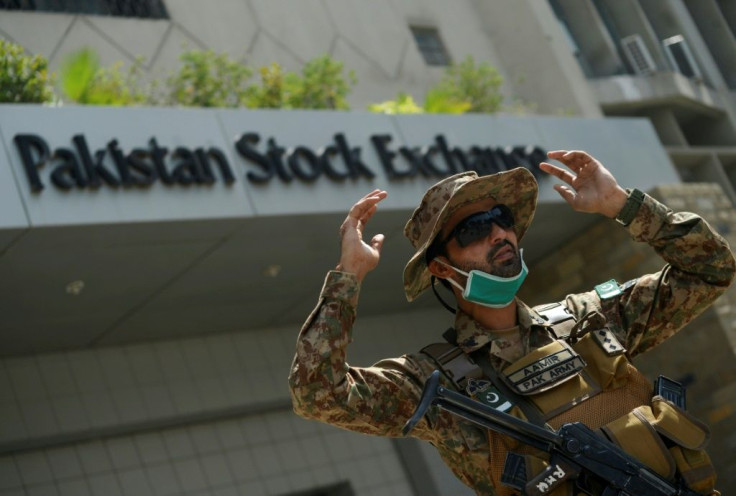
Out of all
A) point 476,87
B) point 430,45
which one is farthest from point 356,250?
point 430,45

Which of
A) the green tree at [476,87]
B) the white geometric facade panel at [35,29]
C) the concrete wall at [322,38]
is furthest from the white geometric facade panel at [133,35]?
the green tree at [476,87]

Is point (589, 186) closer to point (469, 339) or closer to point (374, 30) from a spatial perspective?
point (469, 339)

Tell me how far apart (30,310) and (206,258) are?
1269 mm

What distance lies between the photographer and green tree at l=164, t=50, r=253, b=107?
9945mm

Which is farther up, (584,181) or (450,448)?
(584,181)

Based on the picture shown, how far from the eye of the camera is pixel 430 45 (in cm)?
1377

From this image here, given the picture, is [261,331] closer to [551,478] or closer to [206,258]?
[206,258]

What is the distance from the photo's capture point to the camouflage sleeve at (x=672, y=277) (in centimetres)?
410

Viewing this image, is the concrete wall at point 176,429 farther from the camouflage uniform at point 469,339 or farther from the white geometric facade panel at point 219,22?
the camouflage uniform at point 469,339

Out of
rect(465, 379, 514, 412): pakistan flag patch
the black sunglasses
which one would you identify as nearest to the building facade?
the black sunglasses

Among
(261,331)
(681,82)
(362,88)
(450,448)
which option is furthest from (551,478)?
(681,82)

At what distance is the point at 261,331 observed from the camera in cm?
1070

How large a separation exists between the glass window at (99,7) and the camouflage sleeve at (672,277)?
293 inches

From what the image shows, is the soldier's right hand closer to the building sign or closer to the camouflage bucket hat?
the camouflage bucket hat
